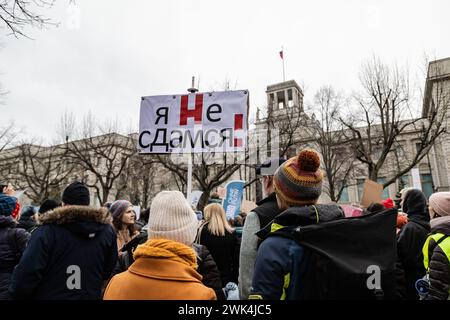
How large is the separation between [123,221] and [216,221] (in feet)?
4.12

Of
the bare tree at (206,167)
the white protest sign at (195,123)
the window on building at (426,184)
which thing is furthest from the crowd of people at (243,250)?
the window on building at (426,184)

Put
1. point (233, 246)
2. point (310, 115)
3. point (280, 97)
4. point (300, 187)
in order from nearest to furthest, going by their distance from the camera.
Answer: point (300, 187), point (233, 246), point (310, 115), point (280, 97)

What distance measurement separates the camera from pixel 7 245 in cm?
325

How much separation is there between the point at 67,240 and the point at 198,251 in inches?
45.0

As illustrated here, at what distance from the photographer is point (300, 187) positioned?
1.76m

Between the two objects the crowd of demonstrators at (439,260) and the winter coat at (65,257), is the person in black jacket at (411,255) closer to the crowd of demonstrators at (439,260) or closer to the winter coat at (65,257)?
the crowd of demonstrators at (439,260)

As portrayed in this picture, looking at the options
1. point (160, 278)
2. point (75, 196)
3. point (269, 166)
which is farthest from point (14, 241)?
point (269, 166)

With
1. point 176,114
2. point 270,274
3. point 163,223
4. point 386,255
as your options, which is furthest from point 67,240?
point 176,114

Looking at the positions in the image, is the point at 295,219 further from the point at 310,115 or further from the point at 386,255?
the point at 310,115

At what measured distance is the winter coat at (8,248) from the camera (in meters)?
3.15

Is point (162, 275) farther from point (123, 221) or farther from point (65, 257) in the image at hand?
point (123, 221)

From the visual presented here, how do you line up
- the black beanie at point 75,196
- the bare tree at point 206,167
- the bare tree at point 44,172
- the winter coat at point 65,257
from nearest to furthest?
the winter coat at point 65,257 < the black beanie at point 75,196 < the bare tree at point 206,167 < the bare tree at point 44,172

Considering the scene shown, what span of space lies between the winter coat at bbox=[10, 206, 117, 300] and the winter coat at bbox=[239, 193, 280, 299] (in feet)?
4.56

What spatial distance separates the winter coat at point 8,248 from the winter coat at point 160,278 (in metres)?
2.32
